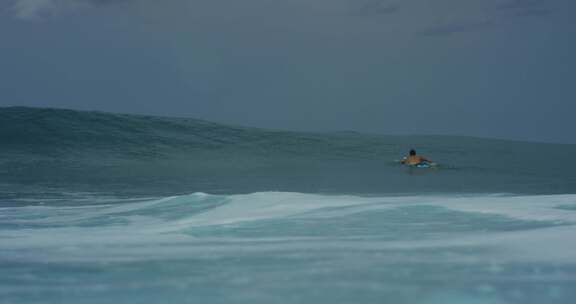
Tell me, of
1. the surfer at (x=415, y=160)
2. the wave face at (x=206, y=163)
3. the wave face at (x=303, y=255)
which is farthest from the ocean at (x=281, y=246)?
the surfer at (x=415, y=160)

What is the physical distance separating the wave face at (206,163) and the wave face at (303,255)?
443 cm

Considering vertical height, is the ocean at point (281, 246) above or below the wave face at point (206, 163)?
below

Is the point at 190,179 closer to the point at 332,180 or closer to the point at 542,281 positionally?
the point at 332,180

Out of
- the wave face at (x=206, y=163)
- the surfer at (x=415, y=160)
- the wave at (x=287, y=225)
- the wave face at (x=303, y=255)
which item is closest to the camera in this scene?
the wave face at (x=303, y=255)

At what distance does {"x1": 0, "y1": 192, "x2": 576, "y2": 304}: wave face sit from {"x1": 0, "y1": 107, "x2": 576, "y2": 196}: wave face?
443 centimetres

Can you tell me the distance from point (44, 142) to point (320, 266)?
21069 millimetres

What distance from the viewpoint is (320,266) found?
3752mm

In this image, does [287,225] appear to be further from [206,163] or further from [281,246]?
[206,163]

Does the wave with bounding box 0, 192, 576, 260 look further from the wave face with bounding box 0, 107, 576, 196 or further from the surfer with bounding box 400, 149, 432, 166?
the surfer with bounding box 400, 149, 432, 166

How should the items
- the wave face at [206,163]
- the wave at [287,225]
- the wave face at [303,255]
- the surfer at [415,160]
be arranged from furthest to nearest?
the surfer at [415,160] < the wave face at [206,163] < the wave at [287,225] < the wave face at [303,255]

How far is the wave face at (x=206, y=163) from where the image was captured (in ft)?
39.7

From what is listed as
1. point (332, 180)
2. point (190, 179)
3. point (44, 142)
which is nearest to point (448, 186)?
point (332, 180)

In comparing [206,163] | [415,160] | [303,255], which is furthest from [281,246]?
[206,163]

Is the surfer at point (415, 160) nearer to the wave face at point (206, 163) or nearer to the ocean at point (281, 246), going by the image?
the wave face at point (206, 163)
